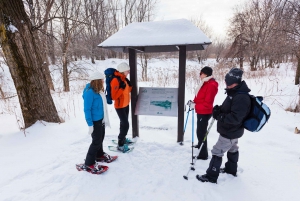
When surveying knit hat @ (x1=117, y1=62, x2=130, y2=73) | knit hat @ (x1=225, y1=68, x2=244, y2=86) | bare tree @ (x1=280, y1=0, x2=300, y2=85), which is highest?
bare tree @ (x1=280, y1=0, x2=300, y2=85)

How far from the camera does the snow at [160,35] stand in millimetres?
2953

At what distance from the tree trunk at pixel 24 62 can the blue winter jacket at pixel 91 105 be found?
2.37 m

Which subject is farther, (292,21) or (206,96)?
(292,21)

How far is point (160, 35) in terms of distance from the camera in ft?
10.5

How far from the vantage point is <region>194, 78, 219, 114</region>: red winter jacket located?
2957 mm

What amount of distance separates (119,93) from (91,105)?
733mm

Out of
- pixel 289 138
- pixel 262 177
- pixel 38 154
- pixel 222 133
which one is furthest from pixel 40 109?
pixel 289 138

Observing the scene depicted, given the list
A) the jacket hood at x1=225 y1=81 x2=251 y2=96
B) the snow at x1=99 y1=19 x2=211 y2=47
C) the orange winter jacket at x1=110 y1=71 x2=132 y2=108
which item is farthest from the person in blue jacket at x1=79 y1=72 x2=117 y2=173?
the jacket hood at x1=225 y1=81 x2=251 y2=96

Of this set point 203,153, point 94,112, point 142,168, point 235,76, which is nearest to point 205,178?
point 203,153

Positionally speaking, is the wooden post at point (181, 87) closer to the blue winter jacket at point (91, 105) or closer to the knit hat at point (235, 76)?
the knit hat at point (235, 76)

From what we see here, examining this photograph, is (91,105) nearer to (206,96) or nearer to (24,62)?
(206,96)

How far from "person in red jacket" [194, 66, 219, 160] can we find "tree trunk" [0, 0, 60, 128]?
12.6ft

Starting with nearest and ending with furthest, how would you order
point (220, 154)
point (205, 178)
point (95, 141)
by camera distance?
point (220, 154), point (205, 178), point (95, 141)

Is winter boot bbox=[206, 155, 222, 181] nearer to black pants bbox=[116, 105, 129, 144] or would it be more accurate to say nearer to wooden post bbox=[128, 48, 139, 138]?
black pants bbox=[116, 105, 129, 144]
